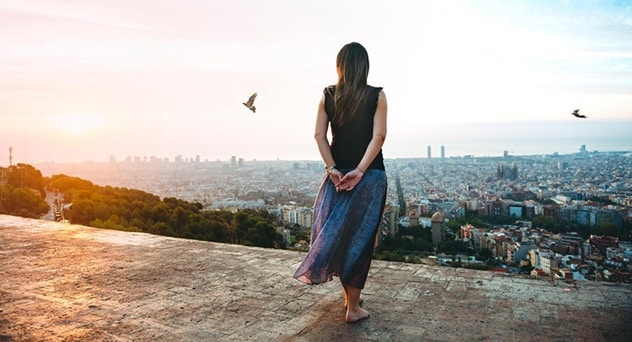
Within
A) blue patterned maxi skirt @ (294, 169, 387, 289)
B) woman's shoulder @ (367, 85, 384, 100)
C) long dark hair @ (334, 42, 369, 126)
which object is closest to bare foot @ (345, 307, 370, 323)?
blue patterned maxi skirt @ (294, 169, 387, 289)

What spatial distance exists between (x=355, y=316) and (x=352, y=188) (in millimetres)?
695

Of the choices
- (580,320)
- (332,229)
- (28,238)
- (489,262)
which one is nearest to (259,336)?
(332,229)

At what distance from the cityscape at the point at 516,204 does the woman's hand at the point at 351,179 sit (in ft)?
7.22

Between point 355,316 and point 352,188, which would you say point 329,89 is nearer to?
point 352,188

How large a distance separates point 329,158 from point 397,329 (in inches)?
38.0

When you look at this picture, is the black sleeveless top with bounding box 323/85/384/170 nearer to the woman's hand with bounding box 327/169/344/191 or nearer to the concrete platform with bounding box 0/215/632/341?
the woman's hand with bounding box 327/169/344/191

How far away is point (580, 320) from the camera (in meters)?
2.52

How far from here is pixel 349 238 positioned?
2539 millimetres

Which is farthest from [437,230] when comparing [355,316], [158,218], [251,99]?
[355,316]

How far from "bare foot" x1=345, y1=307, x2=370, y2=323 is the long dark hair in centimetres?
105

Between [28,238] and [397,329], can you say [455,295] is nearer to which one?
[397,329]

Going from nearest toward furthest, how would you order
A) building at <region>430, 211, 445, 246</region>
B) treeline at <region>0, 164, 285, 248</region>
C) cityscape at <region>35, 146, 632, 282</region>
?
cityscape at <region>35, 146, 632, 282</region>, treeline at <region>0, 164, 285, 248</region>, building at <region>430, 211, 445, 246</region>

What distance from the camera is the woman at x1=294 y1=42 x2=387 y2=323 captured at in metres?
2.49

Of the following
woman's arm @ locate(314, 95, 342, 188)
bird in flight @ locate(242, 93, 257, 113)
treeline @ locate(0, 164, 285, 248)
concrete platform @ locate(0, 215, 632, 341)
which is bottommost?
treeline @ locate(0, 164, 285, 248)
